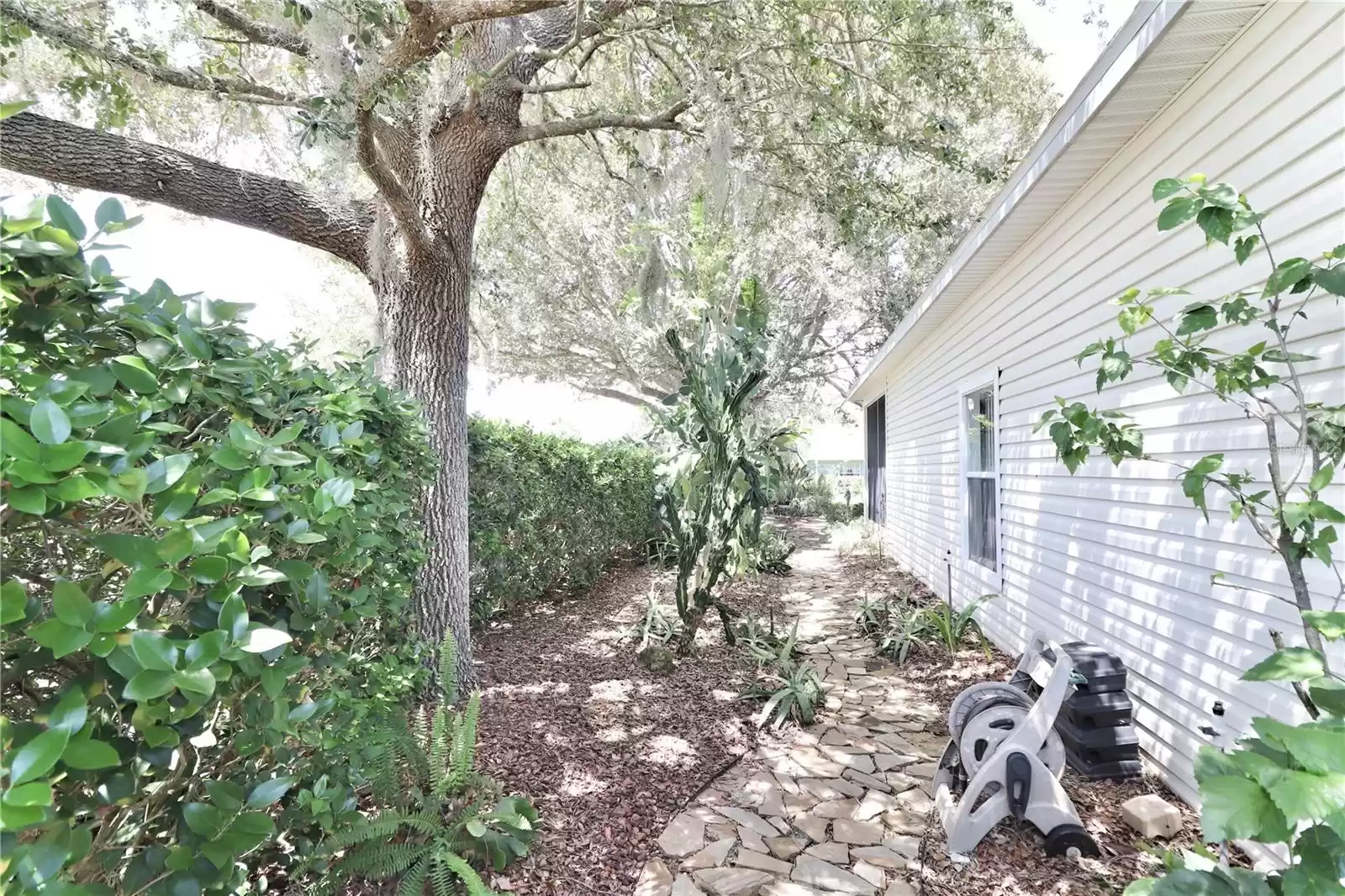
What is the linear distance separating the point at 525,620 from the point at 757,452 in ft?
9.00

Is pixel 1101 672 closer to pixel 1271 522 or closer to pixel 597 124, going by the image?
pixel 1271 522

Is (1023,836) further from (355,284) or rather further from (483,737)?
(355,284)

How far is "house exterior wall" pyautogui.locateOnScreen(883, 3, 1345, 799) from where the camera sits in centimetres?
230

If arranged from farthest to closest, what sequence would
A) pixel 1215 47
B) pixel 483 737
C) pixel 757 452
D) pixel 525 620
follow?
1. pixel 525 620
2. pixel 757 452
3. pixel 483 737
4. pixel 1215 47

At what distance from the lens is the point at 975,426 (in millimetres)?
6012

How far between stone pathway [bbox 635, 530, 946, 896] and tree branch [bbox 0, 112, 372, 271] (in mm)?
3856

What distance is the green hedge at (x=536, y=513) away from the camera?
533cm

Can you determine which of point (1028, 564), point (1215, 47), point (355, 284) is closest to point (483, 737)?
point (1028, 564)

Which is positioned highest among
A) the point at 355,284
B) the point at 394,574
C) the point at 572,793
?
the point at 355,284

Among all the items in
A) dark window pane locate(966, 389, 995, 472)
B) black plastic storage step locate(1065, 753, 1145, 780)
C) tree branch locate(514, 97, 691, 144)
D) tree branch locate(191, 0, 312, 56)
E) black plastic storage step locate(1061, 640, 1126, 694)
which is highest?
tree branch locate(191, 0, 312, 56)

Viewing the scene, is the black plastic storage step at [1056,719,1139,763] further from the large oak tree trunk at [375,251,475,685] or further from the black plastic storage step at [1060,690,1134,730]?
the large oak tree trunk at [375,251,475,685]

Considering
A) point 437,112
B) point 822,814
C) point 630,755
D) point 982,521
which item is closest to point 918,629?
point 982,521

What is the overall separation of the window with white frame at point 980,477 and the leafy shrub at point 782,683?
2006mm

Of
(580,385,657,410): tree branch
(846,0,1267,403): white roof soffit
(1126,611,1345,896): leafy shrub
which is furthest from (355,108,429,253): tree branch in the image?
(580,385,657,410): tree branch
